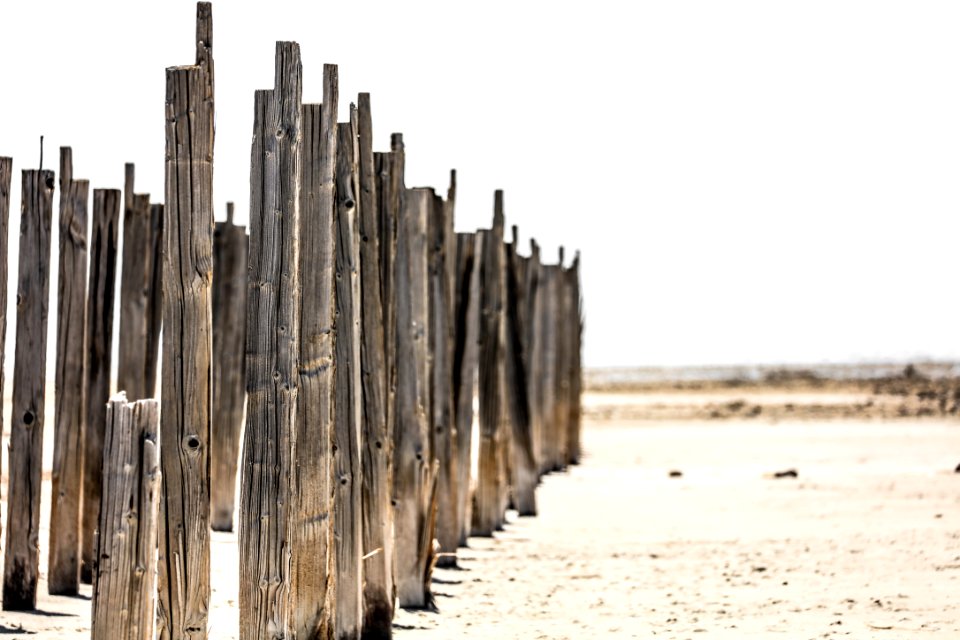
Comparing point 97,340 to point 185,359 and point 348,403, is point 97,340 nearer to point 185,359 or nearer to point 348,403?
point 348,403

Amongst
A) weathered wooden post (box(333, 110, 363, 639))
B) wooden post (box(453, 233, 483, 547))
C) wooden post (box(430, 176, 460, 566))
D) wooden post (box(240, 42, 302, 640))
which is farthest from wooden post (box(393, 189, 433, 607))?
wooden post (box(240, 42, 302, 640))

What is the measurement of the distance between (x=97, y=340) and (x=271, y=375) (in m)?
2.38

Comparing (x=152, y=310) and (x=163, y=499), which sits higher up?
(x=152, y=310)

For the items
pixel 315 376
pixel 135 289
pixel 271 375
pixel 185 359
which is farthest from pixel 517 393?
pixel 185 359

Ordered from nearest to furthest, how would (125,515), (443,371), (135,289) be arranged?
1. (125,515)
2. (135,289)
3. (443,371)

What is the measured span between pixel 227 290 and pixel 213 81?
4.99 metres

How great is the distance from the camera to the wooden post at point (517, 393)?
11039 millimetres

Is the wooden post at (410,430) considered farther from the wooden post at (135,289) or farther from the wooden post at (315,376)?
the wooden post at (315,376)

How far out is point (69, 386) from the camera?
22.2 ft

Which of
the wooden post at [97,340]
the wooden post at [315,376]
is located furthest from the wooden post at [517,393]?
the wooden post at [315,376]

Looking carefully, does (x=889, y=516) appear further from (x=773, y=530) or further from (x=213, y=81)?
(x=213, y=81)

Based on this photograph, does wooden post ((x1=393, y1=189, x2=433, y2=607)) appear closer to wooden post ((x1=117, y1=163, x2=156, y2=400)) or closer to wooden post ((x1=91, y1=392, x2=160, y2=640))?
wooden post ((x1=117, y1=163, x2=156, y2=400))

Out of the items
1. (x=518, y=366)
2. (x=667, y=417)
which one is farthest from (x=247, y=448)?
Result: (x=667, y=417)

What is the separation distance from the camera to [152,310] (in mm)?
7703
